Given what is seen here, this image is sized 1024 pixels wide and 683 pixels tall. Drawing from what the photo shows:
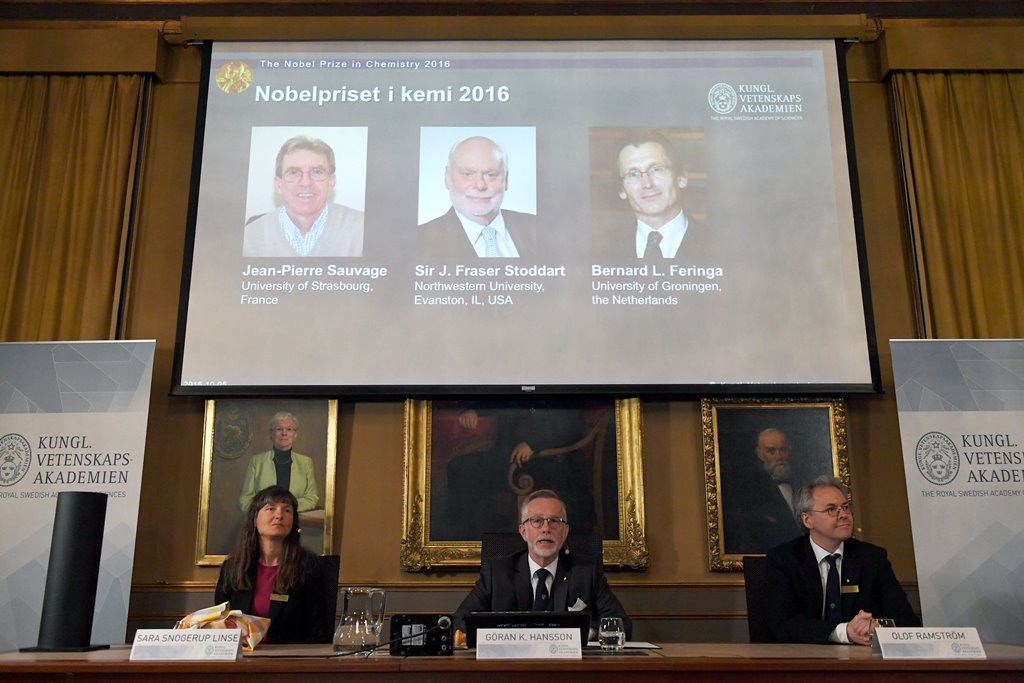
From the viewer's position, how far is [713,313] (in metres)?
4.60

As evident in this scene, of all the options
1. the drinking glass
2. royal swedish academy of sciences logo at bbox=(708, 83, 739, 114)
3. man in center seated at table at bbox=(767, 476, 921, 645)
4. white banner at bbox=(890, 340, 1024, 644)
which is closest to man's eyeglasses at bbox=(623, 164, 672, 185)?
royal swedish academy of sciences logo at bbox=(708, 83, 739, 114)

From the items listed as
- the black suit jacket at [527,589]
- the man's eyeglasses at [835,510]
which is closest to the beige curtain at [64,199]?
the black suit jacket at [527,589]

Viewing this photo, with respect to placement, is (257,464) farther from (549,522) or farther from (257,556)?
(549,522)

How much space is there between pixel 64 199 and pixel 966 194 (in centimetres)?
483

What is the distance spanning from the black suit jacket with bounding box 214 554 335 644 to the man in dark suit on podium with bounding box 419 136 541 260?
1.80 meters

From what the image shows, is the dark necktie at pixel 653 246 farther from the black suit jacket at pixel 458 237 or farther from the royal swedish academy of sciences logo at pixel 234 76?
the royal swedish academy of sciences logo at pixel 234 76

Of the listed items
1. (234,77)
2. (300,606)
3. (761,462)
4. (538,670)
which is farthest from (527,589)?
(234,77)

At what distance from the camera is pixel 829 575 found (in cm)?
349

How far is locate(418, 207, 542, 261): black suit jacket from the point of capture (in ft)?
15.4

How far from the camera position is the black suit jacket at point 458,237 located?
471 centimetres

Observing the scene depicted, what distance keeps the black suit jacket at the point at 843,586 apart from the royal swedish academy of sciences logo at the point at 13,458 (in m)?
3.37

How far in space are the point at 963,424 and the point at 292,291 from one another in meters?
3.32

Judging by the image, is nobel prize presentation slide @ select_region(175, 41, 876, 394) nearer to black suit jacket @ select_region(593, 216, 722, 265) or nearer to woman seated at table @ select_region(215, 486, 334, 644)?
black suit jacket @ select_region(593, 216, 722, 265)

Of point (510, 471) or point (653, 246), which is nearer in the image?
point (510, 471)
